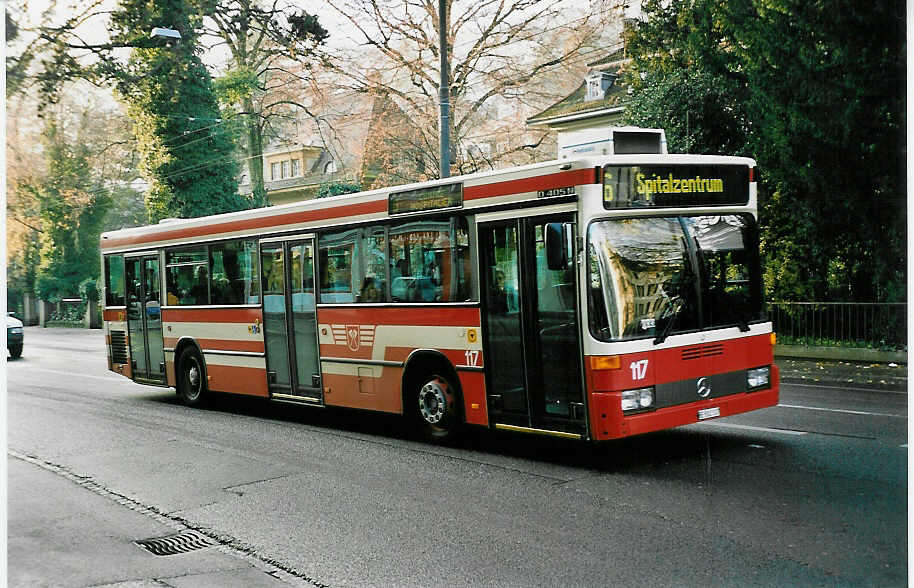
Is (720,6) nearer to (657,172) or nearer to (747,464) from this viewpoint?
(657,172)

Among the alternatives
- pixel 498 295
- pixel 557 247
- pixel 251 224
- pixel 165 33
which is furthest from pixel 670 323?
pixel 251 224

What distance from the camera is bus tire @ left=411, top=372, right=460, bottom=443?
9164 millimetres

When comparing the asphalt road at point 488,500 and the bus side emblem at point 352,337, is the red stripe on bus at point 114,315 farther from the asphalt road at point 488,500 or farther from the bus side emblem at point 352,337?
the bus side emblem at point 352,337

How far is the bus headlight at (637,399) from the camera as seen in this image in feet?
24.6

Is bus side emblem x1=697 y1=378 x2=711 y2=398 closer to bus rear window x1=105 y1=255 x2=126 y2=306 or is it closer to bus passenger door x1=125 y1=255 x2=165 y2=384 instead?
bus passenger door x1=125 y1=255 x2=165 y2=384

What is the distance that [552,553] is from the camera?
5680 millimetres

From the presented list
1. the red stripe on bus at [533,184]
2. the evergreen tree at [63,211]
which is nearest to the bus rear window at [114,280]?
the evergreen tree at [63,211]

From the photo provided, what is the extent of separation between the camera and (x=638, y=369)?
7570mm

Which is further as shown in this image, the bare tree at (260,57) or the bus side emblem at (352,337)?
the bus side emblem at (352,337)

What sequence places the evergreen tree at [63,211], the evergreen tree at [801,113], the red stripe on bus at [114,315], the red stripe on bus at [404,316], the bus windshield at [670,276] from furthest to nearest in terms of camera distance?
the red stripe on bus at [114,315] < the evergreen tree at [801,113] < the red stripe on bus at [404,316] < the bus windshield at [670,276] < the evergreen tree at [63,211]

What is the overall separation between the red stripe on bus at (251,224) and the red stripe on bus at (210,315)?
1.00 m

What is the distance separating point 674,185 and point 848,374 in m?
8.70

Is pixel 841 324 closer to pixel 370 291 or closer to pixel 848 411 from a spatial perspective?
pixel 848 411

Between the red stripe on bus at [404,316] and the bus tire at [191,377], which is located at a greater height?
the red stripe on bus at [404,316]
